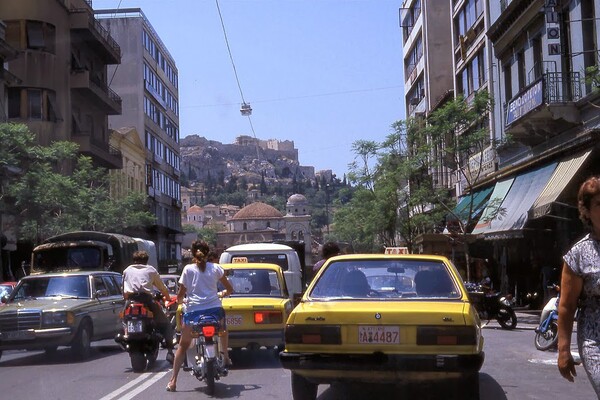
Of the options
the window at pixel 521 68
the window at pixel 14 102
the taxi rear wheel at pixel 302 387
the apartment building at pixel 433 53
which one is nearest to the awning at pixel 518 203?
the window at pixel 521 68

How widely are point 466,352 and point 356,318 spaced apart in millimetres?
1050

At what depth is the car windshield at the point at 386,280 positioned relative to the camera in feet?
28.5

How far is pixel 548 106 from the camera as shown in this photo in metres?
23.1

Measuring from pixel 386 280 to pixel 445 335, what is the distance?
127cm

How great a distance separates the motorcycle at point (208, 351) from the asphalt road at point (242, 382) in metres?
0.22

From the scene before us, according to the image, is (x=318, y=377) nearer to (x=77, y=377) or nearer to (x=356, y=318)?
(x=356, y=318)

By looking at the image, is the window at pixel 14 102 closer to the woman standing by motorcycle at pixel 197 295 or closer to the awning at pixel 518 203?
the awning at pixel 518 203

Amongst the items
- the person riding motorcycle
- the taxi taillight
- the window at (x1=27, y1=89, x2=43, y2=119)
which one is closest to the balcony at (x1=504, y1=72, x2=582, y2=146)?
the person riding motorcycle

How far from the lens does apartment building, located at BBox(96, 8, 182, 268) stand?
66.4m

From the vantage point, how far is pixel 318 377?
8.05m

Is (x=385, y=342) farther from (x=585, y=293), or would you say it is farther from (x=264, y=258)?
(x=264, y=258)

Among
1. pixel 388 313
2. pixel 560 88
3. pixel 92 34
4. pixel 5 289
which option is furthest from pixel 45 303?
pixel 92 34

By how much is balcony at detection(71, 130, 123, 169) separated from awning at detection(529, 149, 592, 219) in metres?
27.7

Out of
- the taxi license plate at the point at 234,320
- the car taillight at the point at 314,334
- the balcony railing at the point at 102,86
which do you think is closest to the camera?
the car taillight at the point at 314,334
